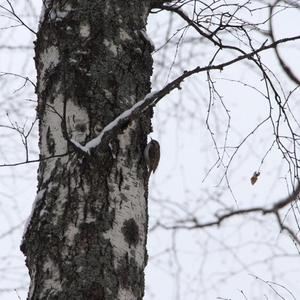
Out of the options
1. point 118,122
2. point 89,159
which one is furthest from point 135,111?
point 89,159

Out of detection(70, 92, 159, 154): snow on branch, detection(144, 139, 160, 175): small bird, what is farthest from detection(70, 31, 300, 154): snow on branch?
detection(144, 139, 160, 175): small bird

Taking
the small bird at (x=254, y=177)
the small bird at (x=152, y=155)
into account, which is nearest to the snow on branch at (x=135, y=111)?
the small bird at (x=152, y=155)

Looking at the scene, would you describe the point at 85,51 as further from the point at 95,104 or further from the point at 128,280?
the point at 128,280

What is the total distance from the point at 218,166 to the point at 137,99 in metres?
0.65

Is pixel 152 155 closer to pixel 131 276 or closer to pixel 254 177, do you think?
pixel 131 276

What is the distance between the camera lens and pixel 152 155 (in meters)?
2.05

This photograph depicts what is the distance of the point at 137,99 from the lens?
2123 millimetres

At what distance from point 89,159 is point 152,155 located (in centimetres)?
24

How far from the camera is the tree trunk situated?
1.77 meters

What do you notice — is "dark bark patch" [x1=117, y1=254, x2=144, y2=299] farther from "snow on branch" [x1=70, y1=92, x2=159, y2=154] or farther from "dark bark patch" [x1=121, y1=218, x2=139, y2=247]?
"snow on branch" [x1=70, y1=92, x2=159, y2=154]

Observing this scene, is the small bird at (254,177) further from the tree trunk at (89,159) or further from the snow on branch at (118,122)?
the snow on branch at (118,122)

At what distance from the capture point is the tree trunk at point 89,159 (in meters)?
1.77

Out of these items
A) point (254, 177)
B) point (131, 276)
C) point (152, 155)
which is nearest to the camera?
point (131, 276)

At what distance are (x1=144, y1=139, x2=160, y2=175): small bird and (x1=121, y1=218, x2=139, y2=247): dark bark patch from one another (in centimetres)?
22
